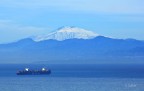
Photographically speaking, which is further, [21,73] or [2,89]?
[21,73]

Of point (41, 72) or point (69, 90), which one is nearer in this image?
point (69, 90)

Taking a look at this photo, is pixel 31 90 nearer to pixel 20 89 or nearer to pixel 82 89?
pixel 20 89

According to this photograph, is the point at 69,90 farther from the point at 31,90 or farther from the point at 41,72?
the point at 41,72

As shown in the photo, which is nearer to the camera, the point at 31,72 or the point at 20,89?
the point at 20,89

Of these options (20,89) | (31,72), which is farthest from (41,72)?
(20,89)

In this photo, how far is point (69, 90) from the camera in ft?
274

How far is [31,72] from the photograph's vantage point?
513ft

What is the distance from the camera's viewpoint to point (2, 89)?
3317 inches

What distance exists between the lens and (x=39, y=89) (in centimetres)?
8462

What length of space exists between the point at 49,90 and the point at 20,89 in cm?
508

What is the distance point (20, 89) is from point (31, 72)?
71913mm

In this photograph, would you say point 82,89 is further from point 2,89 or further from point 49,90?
point 2,89

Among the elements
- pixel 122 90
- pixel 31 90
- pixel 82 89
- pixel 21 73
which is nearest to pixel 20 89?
pixel 31 90

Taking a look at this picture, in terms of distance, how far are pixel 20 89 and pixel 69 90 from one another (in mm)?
7838
